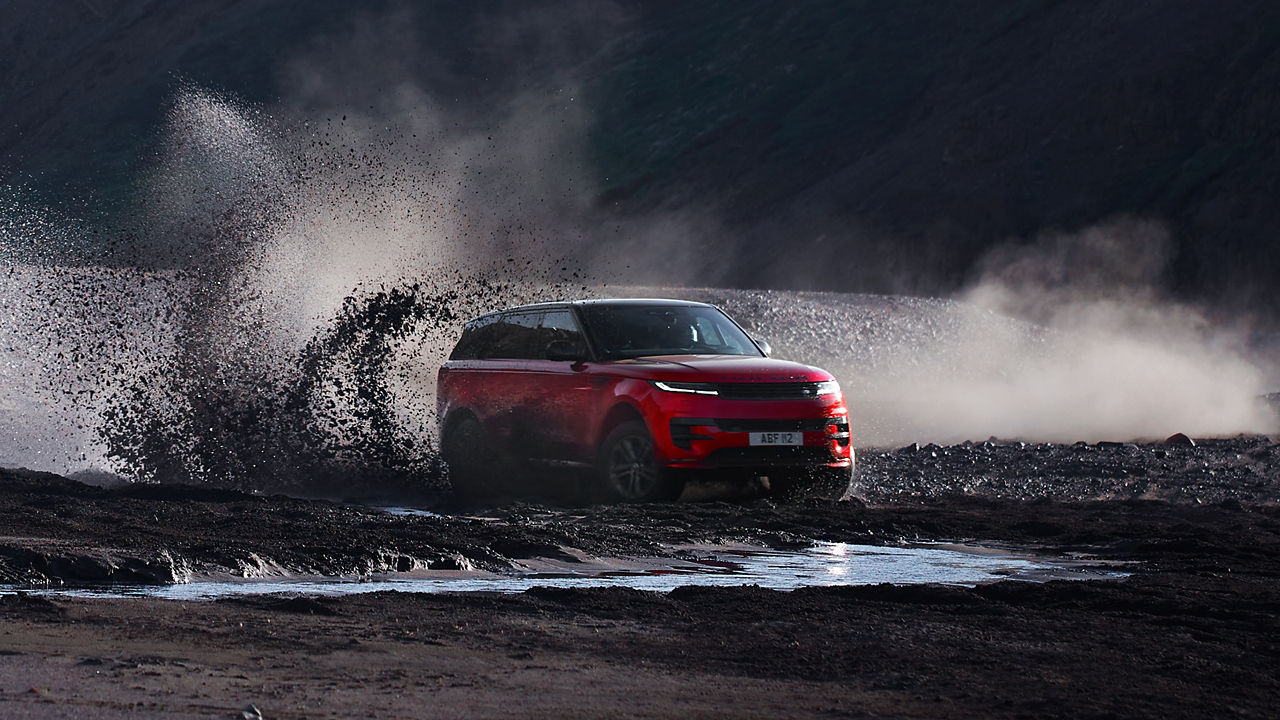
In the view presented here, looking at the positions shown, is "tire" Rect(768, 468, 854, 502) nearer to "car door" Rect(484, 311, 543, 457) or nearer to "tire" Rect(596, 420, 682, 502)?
"tire" Rect(596, 420, 682, 502)

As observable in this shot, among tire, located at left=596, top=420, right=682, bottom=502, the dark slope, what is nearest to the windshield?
tire, located at left=596, top=420, right=682, bottom=502

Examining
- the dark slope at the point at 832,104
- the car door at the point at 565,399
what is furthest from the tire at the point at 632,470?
the dark slope at the point at 832,104

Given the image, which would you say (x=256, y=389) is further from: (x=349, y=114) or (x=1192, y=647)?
(x=349, y=114)

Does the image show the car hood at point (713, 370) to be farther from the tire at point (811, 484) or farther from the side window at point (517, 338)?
the side window at point (517, 338)

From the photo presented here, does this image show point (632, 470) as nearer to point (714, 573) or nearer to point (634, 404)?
point (634, 404)

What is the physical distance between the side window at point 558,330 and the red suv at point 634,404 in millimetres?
12

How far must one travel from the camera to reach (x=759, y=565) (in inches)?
402

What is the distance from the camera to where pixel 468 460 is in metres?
14.9

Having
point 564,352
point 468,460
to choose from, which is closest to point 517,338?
point 564,352

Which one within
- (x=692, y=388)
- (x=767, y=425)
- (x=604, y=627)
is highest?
(x=692, y=388)

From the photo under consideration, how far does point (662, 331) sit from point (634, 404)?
1272 mm

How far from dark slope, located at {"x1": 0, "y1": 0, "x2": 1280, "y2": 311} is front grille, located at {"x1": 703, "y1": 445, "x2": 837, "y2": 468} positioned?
41541 millimetres

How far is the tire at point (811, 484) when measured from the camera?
1330 centimetres

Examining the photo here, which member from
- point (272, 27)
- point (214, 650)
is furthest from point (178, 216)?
point (214, 650)
